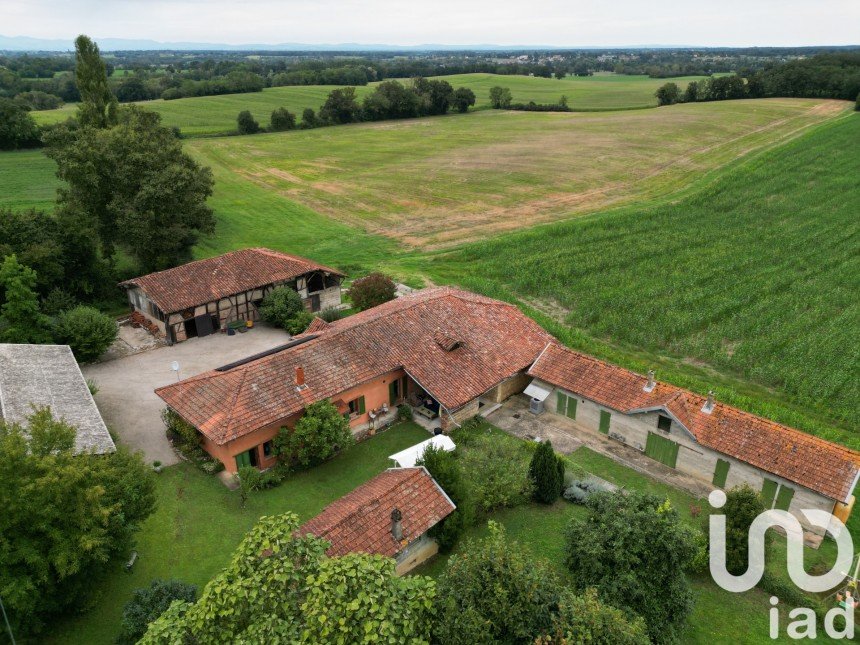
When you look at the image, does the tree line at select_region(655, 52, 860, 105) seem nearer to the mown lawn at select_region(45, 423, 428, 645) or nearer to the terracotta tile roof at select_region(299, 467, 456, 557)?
the mown lawn at select_region(45, 423, 428, 645)

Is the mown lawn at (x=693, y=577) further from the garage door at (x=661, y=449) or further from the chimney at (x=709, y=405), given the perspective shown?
the chimney at (x=709, y=405)

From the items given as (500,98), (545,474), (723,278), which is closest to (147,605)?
(545,474)

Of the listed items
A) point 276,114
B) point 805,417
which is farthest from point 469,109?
point 805,417

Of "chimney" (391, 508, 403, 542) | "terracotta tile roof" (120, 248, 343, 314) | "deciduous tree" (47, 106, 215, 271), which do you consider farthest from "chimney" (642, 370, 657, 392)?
"deciduous tree" (47, 106, 215, 271)

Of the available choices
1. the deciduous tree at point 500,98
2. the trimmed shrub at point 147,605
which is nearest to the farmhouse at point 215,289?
the trimmed shrub at point 147,605

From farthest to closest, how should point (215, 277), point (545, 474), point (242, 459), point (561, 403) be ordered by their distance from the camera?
1. point (215, 277)
2. point (561, 403)
3. point (242, 459)
4. point (545, 474)

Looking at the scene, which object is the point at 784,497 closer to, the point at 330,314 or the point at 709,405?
the point at 709,405
